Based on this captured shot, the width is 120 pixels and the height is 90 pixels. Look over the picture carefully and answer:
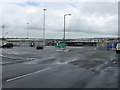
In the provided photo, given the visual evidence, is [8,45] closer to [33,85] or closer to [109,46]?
[109,46]

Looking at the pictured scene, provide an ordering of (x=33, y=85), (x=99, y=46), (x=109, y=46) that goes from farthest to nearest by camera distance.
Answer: (x=99, y=46) → (x=109, y=46) → (x=33, y=85)

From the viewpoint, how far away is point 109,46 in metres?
52.3

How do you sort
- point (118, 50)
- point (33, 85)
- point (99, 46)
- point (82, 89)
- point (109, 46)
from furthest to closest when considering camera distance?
point (99, 46) → point (109, 46) → point (118, 50) → point (33, 85) → point (82, 89)

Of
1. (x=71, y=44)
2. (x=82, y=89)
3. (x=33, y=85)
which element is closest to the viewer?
(x=82, y=89)

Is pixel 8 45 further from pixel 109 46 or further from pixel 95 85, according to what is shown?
pixel 95 85

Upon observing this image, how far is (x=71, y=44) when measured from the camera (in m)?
93.7

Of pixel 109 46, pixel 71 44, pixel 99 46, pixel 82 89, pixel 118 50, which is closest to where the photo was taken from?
pixel 82 89

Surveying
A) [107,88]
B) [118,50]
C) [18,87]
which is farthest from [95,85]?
[118,50]

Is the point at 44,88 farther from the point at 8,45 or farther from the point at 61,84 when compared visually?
the point at 8,45

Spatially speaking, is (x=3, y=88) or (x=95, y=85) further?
(x=95, y=85)

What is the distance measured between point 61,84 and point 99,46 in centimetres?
4921

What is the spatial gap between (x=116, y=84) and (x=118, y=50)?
98.1ft

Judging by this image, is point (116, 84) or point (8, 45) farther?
point (8, 45)

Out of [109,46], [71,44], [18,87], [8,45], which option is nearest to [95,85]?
[18,87]
